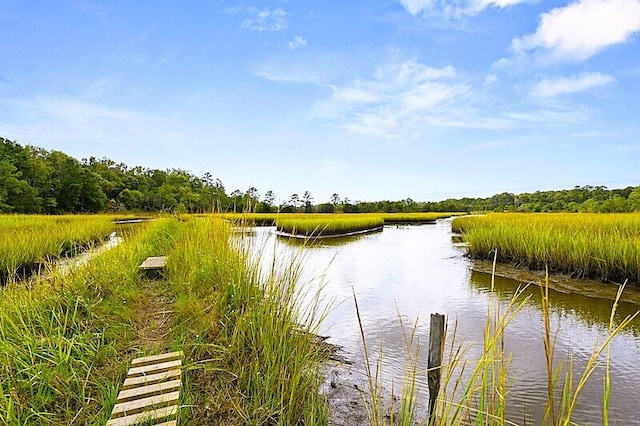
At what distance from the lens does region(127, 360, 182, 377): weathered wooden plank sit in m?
2.13

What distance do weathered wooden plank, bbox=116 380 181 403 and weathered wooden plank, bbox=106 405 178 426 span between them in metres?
0.14

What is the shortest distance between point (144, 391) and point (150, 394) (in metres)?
0.04

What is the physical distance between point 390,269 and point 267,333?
6.12 m

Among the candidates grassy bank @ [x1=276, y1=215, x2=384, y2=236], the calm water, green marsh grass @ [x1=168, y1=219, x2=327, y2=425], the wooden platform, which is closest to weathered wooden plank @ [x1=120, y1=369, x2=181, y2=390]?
Result: the wooden platform

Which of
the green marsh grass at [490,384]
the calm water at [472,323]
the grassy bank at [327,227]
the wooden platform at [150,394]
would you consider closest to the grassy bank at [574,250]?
the calm water at [472,323]

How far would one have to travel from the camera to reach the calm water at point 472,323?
285 centimetres

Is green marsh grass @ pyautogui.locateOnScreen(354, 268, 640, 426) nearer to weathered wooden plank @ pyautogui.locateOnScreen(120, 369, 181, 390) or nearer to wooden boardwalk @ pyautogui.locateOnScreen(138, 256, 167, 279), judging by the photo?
weathered wooden plank @ pyautogui.locateOnScreen(120, 369, 181, 390)

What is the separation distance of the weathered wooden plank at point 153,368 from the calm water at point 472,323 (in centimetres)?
100

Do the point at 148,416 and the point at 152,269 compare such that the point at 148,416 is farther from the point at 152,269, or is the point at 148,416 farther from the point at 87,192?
the point at 87,192

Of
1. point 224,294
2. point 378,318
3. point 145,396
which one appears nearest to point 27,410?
point 145,396

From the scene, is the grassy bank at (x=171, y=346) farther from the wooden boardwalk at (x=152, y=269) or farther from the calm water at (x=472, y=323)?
the wooden boardwalk at (x=152, y=269)

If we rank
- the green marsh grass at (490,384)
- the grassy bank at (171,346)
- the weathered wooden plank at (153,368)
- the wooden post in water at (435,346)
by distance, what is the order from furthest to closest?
the weathered wooden plank at (153,368)
the grassy bank at (171,346)
the wooden post in water at (435,346)
the green marsh grass at (490,384)

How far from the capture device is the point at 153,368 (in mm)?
2176

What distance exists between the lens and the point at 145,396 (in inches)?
75.2
